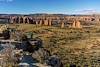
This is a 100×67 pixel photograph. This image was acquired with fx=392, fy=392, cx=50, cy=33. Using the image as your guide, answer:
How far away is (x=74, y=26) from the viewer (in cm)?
7881

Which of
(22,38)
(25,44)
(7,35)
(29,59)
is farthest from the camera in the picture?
(7,35)

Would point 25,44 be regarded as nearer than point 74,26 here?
Yes

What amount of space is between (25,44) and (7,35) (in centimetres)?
1028

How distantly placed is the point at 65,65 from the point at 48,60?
2.03 metres

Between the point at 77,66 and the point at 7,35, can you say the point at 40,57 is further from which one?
the point at 7,35

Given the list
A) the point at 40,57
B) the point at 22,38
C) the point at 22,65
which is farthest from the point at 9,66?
the point at 22,38

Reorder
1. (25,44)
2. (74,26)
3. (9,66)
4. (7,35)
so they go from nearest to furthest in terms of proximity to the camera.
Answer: (9,66) → (25,44) → (7,35) → (74,26)

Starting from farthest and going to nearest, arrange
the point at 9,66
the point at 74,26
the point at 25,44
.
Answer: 1. the point at 74,26
2. the point at 25,44
3. the point at 9,66

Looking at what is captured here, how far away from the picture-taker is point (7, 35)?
4431 cm

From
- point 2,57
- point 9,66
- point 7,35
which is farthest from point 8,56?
point 7,35

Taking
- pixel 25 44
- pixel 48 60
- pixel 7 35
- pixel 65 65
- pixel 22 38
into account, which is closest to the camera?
pixel 65 65

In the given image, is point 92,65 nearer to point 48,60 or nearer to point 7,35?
point 48,60

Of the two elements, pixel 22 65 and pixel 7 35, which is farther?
pixel 7 35

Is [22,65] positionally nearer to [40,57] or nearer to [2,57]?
[2,57]
